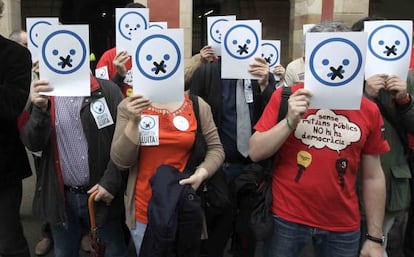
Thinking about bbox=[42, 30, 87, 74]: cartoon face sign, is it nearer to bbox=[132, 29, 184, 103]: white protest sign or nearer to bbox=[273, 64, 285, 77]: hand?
bbox=[132, 29, 184, 103]: white protest sign

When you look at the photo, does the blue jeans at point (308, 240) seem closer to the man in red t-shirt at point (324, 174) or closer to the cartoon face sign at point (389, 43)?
the man in red t-shirt at point (324, 174)

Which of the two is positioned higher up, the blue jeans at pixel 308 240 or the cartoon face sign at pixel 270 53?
Answer: the cartoon face sign at pixel 270 53

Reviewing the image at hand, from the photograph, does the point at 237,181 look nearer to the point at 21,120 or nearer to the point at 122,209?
the point at 122,209

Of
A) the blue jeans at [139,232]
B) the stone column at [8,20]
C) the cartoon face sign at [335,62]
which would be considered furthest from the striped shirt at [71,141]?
the stone column at [8,20]

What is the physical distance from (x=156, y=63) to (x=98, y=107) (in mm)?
672

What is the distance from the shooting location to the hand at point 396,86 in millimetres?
2725

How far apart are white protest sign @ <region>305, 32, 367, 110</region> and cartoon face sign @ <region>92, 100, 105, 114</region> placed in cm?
127

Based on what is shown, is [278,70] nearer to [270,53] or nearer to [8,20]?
[270,53]

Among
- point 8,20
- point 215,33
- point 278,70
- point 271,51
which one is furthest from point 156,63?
point 8,20

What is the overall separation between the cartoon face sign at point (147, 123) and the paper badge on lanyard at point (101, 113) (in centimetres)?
44

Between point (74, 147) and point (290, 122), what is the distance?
135cm

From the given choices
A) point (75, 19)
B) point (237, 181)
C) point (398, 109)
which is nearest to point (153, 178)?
point (237, 181)

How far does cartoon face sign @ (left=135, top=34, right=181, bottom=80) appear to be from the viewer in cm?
234

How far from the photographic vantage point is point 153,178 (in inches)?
96.5
